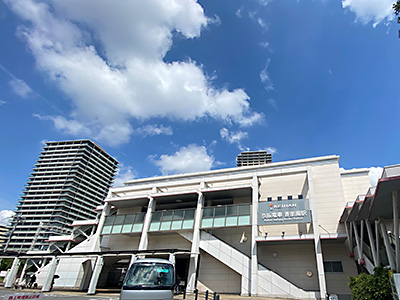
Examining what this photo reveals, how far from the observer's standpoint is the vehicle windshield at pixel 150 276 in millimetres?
10284

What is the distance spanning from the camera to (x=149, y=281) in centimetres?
1042

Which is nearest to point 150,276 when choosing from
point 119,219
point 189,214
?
point 189,214

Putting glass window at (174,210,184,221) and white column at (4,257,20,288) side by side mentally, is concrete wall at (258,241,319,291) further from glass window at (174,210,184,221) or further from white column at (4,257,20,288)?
white column at (4,257,20,288)

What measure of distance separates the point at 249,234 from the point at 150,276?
16.1m

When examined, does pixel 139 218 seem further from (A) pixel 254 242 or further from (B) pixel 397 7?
(B) pixel 397 7

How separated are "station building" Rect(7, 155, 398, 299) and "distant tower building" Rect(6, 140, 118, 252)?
82.0 metres

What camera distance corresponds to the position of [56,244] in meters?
40.2

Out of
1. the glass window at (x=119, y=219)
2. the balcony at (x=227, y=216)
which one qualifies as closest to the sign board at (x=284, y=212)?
the balcony at (x=227, y=216)

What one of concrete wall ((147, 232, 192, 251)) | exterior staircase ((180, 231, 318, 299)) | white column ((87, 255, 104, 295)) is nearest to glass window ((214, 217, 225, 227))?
exterior staircase ((180, 231, 318, 299))

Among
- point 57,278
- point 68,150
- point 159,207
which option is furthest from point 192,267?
point 68,150

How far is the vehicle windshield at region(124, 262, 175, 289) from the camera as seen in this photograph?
1028 cm

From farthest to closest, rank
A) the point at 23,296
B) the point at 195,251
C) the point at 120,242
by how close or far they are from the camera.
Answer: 1. the point at 120,242
2. the point at 195,251
3. the point at 23,296

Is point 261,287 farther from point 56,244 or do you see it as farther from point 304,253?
point 56,244

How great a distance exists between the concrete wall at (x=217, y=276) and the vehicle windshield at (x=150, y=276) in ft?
47.4
